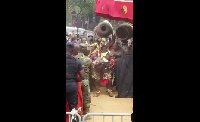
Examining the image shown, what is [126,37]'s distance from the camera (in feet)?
12.6

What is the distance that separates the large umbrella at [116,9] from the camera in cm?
320

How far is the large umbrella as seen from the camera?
10.5ft

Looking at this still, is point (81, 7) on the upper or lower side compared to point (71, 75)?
upper

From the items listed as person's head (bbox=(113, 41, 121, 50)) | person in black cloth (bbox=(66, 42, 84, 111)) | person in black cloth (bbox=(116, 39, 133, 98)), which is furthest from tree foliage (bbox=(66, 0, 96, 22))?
person in black cloth (bbox=(66, 42, 84, 111))

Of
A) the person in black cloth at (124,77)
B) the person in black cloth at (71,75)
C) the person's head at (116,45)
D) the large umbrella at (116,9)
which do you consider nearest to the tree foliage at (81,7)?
the large umbrella at (116,9)

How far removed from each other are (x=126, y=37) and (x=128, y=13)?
0.65 metres

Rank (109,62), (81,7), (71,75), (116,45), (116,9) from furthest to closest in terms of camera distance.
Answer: (116,45) < (109,62) < (81,7) < (116,9) < (71,75)

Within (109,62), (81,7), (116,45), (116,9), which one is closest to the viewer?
(116,9)

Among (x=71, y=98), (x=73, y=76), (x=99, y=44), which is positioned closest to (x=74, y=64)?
(x=73, y=76)

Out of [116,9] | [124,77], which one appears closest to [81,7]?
[116,9]

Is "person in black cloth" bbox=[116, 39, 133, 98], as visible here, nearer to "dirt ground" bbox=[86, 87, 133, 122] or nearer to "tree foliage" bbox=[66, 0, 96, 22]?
"dirt ground" bbox=[86, 87, 133, 122]

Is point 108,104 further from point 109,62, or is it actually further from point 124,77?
point 109,62

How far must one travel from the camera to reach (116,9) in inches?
131

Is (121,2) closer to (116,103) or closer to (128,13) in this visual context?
(128,13)
